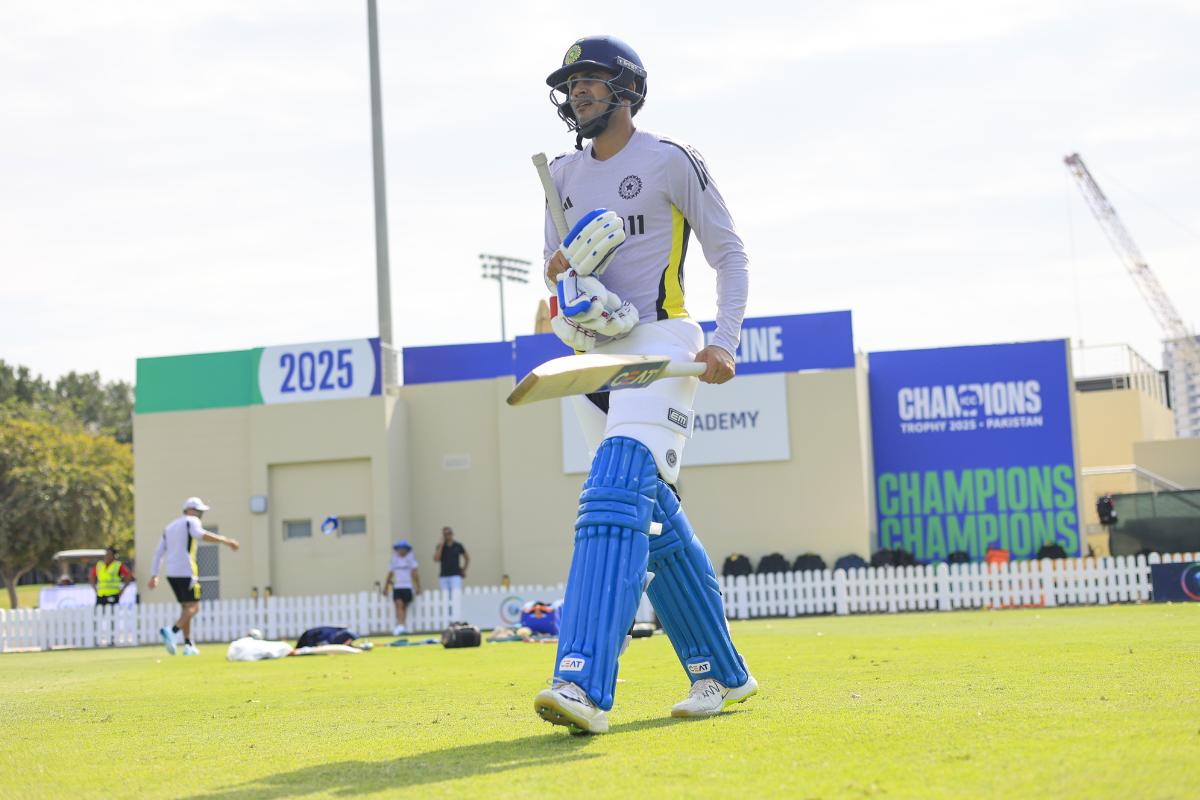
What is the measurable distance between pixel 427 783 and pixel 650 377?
70.1 inches

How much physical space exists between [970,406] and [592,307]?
2356 centimetres

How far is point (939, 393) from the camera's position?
27828mm

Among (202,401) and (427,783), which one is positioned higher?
(202,401)

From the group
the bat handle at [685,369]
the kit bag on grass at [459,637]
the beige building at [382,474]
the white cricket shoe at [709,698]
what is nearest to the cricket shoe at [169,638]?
the kit bag on grass at [459,637]

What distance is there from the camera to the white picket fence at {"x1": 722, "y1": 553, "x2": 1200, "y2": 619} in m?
22.7

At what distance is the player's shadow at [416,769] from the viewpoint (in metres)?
3.93

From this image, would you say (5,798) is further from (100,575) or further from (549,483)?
(549,483)

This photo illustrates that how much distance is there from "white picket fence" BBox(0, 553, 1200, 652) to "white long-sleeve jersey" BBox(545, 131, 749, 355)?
1715 centimetres

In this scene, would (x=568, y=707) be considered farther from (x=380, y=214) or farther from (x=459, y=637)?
(x=380, y=214)

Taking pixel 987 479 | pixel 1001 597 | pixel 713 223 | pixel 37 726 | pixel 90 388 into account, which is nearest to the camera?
pixel 713 223

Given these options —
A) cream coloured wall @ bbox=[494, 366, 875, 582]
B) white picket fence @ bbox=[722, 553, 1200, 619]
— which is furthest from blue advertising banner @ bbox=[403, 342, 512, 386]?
white picket fence @ bbox=[722, 553, 1200, 619]

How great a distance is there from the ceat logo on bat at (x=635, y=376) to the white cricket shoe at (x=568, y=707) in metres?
1.07

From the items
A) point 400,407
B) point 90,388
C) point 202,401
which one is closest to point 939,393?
point 400,407

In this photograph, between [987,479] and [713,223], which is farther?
[987,479]
